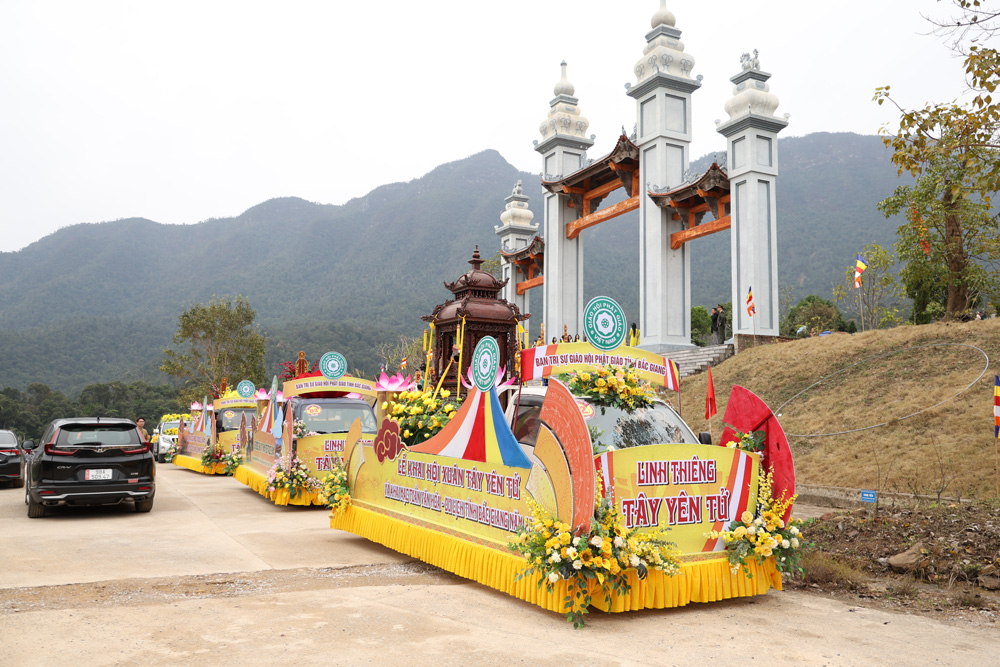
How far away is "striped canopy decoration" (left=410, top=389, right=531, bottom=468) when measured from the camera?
573 centimetres

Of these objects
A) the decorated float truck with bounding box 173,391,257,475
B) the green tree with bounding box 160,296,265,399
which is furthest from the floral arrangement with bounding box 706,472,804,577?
the green tree with bounding box 160,296,265,399

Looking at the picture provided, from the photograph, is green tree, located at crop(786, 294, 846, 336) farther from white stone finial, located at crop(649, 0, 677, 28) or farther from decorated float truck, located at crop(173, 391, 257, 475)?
decorated float truck, located at crop(173, 391, 257, 475)

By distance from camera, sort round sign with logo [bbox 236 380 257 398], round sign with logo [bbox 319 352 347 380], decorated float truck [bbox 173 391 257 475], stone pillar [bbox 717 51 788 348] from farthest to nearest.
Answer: stone pillar [bbox 717 51 788 348] < round sign with logo [bbox 236 380 257 398] < decorated float truck [bbox 173 391 257 475] < round sign with logo [bbox 319 352 347 380]

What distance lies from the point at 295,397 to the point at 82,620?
7.67m

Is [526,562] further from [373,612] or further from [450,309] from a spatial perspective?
[450,309]

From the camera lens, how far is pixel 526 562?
5266 millimetres

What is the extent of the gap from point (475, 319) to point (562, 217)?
20386 mm

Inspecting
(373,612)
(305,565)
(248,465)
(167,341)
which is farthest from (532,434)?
(167,341)

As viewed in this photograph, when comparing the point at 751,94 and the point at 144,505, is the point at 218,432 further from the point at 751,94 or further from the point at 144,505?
the point at 751,94

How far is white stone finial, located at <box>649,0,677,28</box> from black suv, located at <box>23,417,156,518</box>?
78.9 ft

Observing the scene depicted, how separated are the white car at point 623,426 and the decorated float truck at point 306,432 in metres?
4.30

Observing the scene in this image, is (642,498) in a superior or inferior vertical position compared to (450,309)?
inferior

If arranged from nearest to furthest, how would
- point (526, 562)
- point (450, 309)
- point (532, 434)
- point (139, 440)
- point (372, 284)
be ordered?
point (526, 562), point (532, 434), point (139, 440), point (450, 309), point (372, 284)


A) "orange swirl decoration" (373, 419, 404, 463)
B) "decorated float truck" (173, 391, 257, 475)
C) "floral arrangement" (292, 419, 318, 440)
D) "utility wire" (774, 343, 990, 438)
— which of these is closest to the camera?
"orange swirl decoration" (373, 419, 404, 463)
